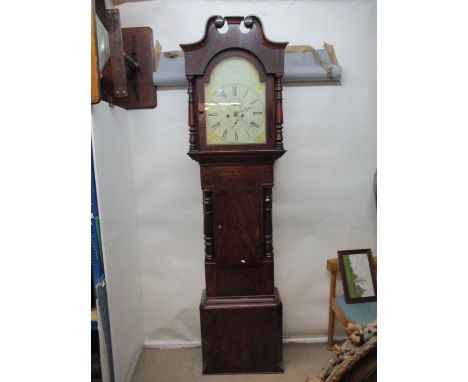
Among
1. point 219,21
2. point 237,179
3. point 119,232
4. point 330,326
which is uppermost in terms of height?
point 219,21

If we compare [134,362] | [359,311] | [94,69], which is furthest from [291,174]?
[134,362]

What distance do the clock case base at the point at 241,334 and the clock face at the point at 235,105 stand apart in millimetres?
776

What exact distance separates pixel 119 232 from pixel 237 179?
2.03 feet

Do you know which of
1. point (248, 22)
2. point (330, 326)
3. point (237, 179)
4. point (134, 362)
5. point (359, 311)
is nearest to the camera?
point (248, 22)

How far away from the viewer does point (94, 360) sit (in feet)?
4.33

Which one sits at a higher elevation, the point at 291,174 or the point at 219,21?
the point at 219,21

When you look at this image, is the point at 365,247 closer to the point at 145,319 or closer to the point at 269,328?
the point at 269,328

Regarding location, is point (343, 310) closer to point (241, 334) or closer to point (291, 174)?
point (241, 334)

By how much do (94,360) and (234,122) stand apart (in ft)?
3.86

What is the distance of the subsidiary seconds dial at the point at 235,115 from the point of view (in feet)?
4.59

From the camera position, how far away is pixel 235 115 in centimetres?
141

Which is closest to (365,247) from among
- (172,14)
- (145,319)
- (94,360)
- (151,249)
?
(151,249)

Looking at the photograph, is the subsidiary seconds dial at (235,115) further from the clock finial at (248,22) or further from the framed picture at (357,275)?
the framed picture at (357,275)

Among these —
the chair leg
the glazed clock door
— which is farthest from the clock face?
the chair leg
